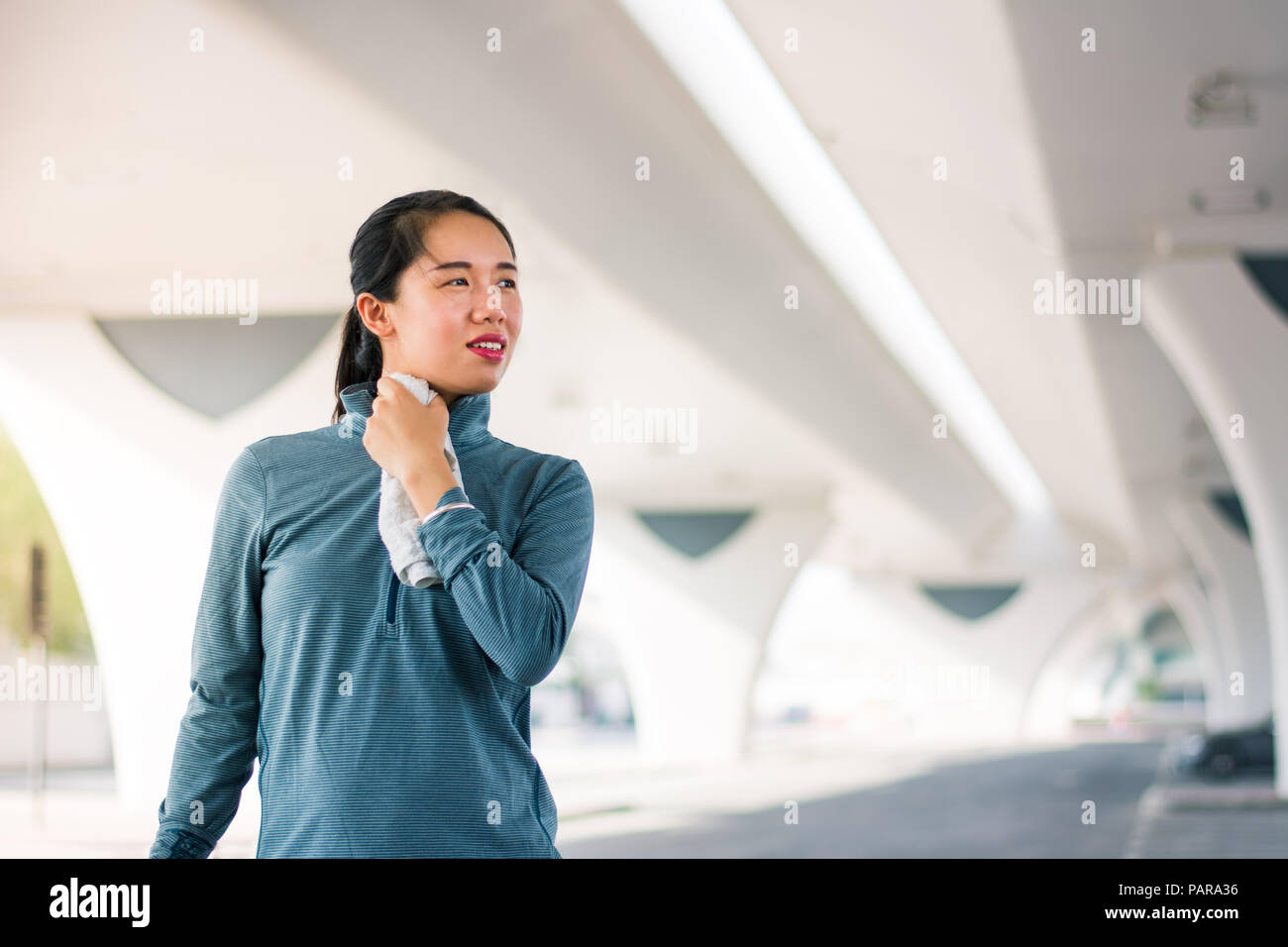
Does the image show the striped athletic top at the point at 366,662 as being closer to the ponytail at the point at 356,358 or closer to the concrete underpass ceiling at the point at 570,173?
the ponytail at the point at 356,358

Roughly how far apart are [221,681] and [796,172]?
1206cm

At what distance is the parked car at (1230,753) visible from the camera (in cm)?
2569

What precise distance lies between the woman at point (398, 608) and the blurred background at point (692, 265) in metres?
5.30

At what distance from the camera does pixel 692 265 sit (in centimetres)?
1468

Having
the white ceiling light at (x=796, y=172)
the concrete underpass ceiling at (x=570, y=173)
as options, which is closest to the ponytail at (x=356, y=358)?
the concrete underpass ceiling at (x=570, y=173)

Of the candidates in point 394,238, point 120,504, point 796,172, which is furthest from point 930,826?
point 394,238

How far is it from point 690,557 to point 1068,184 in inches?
1045

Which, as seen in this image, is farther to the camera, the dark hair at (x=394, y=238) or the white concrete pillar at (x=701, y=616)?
the white concrete pillar at (x=701, y=616)

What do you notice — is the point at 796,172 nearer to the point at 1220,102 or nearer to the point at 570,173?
the point at 570,173

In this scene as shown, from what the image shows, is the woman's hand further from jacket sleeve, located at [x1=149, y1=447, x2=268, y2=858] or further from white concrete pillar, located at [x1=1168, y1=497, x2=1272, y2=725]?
white concrete pillar, located at [x1=1168, y1=497, x2=1272, y2=725]

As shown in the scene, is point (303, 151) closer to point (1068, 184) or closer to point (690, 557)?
point (1068, 184)

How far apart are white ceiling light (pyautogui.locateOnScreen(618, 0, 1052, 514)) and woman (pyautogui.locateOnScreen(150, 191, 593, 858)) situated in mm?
7864

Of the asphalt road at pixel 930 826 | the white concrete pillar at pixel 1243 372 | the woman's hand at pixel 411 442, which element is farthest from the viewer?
the white concrete pillar at pixel 1243 372
